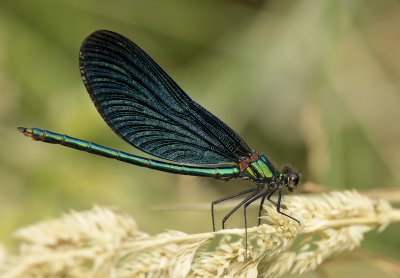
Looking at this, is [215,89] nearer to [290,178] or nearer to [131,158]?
[131,158]

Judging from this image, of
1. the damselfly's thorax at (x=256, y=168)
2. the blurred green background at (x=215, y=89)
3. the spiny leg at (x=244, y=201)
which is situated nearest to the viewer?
the spiny leg at (x=244, y=201)

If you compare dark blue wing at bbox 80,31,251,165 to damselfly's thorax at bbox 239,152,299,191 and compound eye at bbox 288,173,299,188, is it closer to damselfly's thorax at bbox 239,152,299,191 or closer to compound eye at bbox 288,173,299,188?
damselfly's thorax at bbox 239,152,299,191

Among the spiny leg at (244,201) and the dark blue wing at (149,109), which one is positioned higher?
the dark blue wing at (149,109)

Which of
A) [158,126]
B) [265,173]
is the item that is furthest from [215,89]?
[265,173]

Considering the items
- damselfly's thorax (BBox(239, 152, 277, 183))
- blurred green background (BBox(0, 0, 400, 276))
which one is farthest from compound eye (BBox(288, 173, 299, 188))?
blurred green background (BBox(0, 0, 400, 276))

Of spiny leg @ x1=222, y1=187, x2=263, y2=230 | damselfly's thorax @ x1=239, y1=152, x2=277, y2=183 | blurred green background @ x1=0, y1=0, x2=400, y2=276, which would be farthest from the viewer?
blurred green background @ x1=0, y1=0, x2=400, y2=276

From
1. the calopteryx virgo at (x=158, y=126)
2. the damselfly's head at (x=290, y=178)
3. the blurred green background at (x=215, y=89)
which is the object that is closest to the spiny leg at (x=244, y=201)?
the calopteryx virgo at (x=158, y=126)

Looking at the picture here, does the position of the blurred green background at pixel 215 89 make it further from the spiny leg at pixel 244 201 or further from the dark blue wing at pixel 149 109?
the spiny leg at pixel 244 201

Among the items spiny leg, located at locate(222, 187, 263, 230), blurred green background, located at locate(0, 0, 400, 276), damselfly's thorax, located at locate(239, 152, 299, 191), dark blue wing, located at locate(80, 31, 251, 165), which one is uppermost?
blurred green background, located at locate(0, 0, 400, 276)
